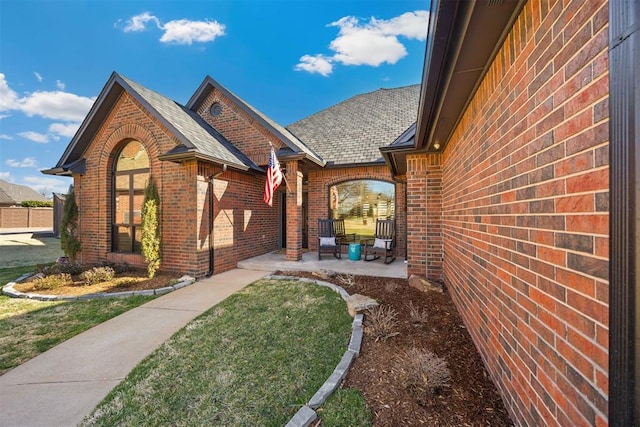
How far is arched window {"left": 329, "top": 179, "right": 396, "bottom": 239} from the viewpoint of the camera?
29.3ft

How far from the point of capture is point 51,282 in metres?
5.86

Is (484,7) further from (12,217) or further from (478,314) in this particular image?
(12,217)

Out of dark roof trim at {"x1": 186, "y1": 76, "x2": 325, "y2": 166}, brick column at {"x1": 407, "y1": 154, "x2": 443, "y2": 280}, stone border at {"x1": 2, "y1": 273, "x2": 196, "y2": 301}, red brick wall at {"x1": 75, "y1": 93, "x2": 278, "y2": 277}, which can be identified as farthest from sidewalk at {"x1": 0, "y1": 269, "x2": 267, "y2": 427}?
dark roof trim at {"x1": 186, "y1": 76, "x2": 325, "y2": 166}

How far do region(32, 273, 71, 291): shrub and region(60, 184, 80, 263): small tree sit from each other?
137 cm

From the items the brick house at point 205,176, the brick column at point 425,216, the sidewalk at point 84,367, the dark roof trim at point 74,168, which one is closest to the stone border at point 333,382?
the sidewalk at point 84,367

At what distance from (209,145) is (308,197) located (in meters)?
3.96

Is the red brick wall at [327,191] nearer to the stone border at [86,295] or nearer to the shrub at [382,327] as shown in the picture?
the stone border at [86,295]

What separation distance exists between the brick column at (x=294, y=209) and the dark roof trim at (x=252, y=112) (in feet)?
1.92

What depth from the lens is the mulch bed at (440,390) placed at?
199 centimetres

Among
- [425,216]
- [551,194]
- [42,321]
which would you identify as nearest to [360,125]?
[425,216]

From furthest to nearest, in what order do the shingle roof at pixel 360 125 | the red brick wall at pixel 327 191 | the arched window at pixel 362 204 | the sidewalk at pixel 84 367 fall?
1. the shingle roof at pixel 360 125
2. the arched window at pixel 362 204
3. the red brick wall at pixel 327 191
4. the sidewalk at pixel 84 367

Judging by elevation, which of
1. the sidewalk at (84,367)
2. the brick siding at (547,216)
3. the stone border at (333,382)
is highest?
the brick siding at (547,216)

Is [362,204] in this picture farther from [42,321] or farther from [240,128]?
[42,321]

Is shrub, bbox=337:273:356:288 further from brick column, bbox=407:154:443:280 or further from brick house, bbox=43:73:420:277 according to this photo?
brick house, bbox=43:73:420:277
